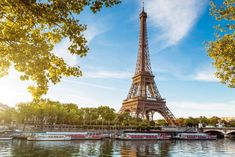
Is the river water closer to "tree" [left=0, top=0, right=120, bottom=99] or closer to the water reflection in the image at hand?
the water reflection

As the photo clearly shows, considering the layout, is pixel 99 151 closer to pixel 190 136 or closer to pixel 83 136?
pixel 83 136

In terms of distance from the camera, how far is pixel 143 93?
88.4 m

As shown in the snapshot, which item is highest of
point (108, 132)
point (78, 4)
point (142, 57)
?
point (142, 57)

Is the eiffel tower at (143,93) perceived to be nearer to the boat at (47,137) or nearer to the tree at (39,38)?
the boat at (47,137)

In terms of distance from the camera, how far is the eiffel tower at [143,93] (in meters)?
84.0

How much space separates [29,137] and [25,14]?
50381 millimetres

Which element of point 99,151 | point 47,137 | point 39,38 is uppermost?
point 39,38

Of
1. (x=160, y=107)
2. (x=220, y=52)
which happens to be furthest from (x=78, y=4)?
(x=160, y=107)

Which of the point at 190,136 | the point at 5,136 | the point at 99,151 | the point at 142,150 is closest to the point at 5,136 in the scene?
the point at 5,136

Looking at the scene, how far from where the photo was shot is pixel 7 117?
7375 centimetres

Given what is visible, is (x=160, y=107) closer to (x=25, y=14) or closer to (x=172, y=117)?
(x=172, y=117)

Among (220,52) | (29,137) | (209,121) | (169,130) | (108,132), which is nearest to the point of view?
(220,52)

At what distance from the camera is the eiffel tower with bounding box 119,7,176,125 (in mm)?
84000

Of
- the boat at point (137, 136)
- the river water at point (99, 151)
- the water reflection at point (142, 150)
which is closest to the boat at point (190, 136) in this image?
the boat at point (137, 136)
